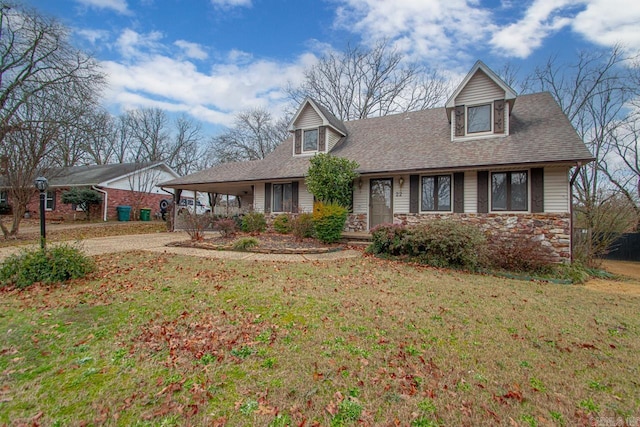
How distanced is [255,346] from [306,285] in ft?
8.27

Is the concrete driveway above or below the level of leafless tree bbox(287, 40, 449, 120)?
below

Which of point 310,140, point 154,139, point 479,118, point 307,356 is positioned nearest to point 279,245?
point 310,140

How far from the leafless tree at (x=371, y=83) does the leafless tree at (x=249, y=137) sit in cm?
517

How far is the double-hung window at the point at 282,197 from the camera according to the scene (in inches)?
557

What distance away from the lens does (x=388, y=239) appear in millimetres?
9164

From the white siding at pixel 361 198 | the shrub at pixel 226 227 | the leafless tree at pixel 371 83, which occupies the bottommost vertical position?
the shrub at pixel 226 227

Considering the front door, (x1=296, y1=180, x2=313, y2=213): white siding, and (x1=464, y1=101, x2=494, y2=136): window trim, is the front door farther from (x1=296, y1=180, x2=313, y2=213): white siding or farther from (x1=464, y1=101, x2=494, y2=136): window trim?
(x1=464, y1=101, x2=494, y2=136): window trim

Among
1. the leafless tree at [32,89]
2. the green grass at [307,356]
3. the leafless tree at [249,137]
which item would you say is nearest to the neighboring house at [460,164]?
the green grass at [307,356]

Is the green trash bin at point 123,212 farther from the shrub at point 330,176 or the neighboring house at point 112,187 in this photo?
the shrub at point 330,176

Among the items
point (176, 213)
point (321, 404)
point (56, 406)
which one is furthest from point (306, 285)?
point (176, 213)

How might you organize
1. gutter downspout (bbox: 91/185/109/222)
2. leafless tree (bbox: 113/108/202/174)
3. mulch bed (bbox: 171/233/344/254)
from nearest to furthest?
mulch bed (bbox: 171/233/344/254), gutter downspout (bbox: 91/185/109/222), leafless tree (bbox: 113/108/202/174)

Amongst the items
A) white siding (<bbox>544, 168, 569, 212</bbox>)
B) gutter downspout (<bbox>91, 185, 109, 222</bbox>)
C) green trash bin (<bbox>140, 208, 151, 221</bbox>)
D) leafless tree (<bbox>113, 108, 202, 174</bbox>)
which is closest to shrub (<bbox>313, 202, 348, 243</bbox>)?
white siding (<bbox>544, 168, 569, 212</bbox>)

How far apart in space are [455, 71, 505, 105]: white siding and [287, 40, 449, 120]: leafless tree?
483 inches

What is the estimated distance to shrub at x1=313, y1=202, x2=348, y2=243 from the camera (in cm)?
1104
